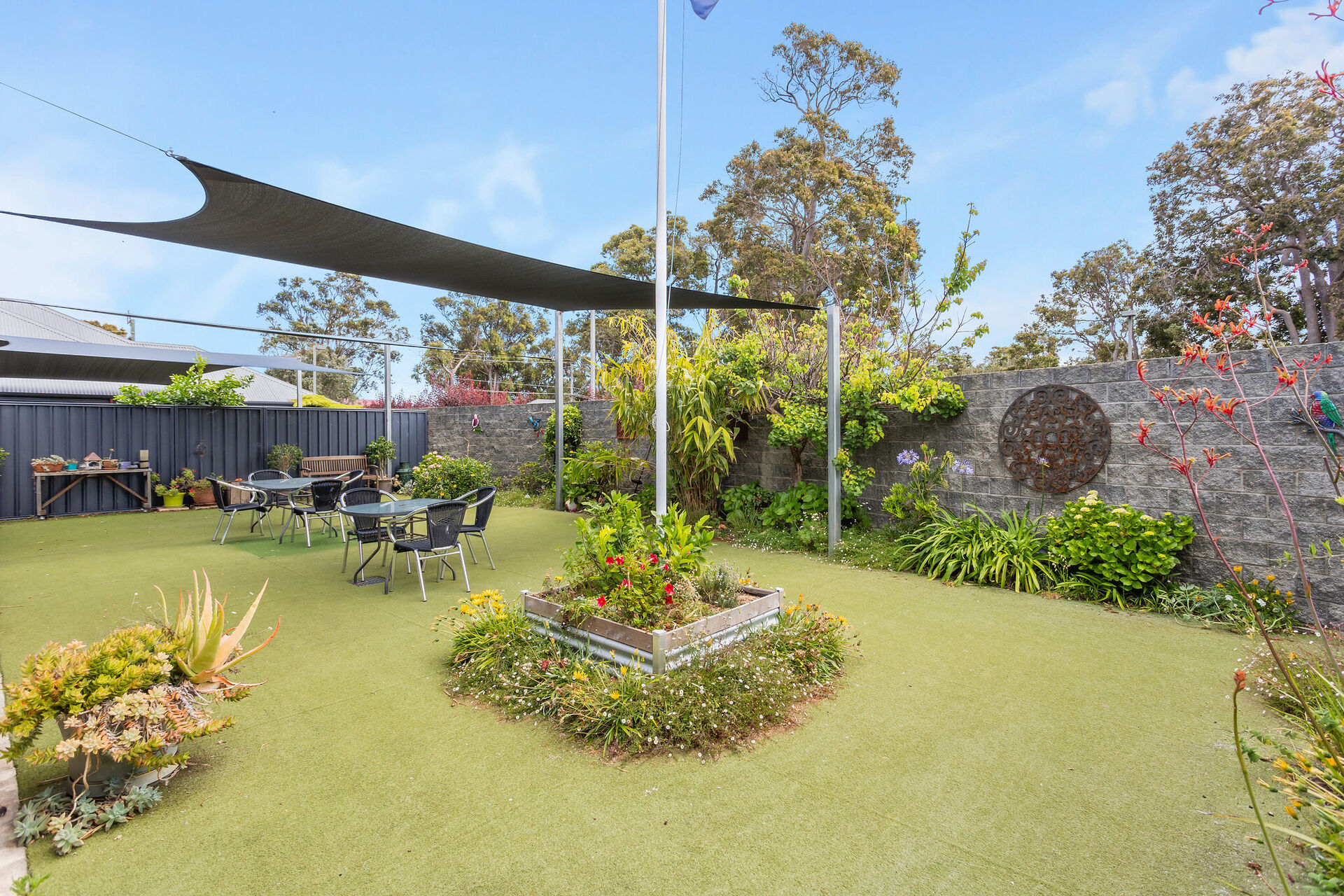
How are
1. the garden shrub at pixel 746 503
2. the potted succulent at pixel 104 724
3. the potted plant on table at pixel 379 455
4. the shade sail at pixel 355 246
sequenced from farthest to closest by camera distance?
the potted plant on table at pixel 379 455 < the garden shrub at pixel 746 503 < the shade sail at pixel 355 246 < the potted succulent at pixel 104 724

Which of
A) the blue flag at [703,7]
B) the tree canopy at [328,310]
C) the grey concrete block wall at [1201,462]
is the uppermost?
the tree canopy at [328,310]

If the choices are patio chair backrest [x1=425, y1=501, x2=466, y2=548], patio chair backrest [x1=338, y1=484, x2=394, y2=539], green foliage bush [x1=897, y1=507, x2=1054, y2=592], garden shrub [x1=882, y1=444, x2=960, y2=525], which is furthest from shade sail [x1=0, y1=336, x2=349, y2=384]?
green foliage bush [x1=897, y1=507, x2=1054, y2=592]

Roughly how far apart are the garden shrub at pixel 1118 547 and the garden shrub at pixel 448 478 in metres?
6.57

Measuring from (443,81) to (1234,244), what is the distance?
15.3 meters

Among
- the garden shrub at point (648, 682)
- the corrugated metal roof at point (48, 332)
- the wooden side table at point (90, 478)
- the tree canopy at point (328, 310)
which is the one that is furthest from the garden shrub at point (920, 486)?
the tree canopy at point (328, 310)

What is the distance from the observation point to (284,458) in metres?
10.1

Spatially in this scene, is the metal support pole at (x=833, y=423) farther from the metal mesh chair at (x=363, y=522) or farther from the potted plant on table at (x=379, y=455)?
the potted plant on table at (x=379, y=455)

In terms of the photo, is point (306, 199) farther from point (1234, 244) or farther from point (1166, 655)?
point (1234, 244)

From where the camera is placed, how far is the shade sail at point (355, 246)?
338cm

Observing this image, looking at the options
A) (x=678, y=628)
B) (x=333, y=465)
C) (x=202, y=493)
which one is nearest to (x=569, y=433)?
(x=333, y=465)

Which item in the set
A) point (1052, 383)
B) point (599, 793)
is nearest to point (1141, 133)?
point (1052, 383)

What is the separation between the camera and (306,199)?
3365mm

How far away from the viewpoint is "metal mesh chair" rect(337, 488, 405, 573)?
510 centimetres

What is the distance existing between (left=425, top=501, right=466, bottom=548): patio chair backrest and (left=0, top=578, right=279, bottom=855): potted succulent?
7.58 ft
